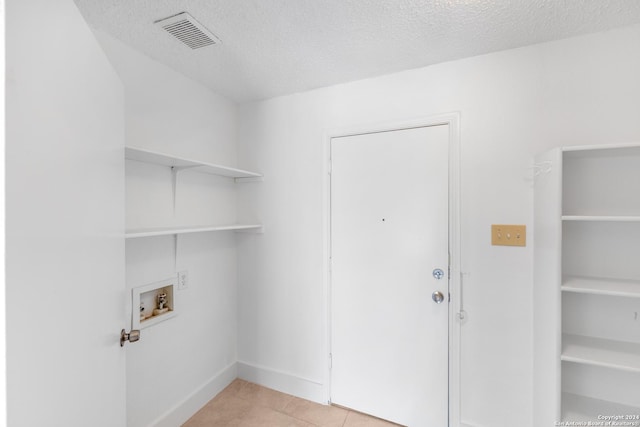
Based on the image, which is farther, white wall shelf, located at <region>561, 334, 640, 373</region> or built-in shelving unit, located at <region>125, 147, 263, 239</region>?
built-in shelving unit, located at <region>125, 147, 263, 239</region>

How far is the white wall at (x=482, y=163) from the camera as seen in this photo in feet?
5.08

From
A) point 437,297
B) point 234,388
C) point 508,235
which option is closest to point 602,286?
point 508,235

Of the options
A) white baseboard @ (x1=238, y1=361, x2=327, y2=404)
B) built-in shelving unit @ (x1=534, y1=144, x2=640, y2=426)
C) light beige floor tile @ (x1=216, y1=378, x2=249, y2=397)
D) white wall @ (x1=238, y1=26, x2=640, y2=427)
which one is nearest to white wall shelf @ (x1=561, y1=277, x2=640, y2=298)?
built-in shelving unit @ (x1=534, y1=144, x2=640, y2=426)

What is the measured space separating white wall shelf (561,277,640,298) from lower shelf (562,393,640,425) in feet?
2.02

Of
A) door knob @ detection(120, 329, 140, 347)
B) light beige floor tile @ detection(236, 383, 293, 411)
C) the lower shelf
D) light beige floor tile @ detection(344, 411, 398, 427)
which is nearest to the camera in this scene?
door knob @ detection(120, 329, 140, 347)

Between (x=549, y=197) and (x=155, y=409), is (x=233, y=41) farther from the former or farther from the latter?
(x=155, y=409)

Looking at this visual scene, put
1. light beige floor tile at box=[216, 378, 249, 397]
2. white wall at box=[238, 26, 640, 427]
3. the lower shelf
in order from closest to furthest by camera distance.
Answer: the lower shelf < white wall at box=[238, 26, 640, 427] < light beige floor tile at box=[216, 378, 249, 397]

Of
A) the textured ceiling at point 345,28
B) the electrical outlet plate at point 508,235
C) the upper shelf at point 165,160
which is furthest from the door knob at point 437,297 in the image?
the upper shelf at point 165,160

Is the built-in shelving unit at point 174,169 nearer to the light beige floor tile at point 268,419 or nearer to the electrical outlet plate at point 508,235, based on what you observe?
the light beige floor tile at point 268,419

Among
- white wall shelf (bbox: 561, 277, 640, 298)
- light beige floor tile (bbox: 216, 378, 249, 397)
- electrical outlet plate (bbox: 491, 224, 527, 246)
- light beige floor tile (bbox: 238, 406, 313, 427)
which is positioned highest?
electrical outlet plate (bbox: 491, 224, 527, 246)

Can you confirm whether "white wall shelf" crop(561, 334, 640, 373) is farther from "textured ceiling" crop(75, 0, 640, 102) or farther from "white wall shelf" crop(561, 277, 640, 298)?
"textured ceiling" crop(75, 0, 640, 102)

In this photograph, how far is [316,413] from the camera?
2.07 metres

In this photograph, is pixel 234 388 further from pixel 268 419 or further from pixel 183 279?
pixel 183 279

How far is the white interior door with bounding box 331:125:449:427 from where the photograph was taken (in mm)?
1860
